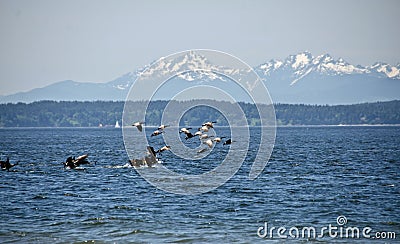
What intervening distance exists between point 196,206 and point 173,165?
27.0 m

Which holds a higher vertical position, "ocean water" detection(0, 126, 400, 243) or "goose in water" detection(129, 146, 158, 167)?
"goose in water" detection(129, 146, 158, 167)

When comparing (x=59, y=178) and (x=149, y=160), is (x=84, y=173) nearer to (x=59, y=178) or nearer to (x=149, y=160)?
(x=59, y=178)

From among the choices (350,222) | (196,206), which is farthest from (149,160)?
(350,222)

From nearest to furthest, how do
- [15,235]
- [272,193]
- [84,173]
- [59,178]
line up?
[15,235] → [272,193] → [59,178] → [84,173]

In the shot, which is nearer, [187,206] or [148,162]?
[187,206]

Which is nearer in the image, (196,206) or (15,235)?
(15,235)

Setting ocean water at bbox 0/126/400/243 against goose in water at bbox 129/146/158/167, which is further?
goose in water at bbox 129/146/158/167

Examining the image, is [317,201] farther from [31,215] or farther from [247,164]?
[247,164]

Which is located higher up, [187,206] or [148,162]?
[148,162]

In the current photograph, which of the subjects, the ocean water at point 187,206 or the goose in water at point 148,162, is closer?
the ocean water at point 187,206

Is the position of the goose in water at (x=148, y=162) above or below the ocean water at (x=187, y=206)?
above

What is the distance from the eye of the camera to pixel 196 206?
125ft

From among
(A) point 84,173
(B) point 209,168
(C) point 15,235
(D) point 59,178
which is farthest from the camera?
(B) point 209,168

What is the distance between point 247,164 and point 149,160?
1018cm
